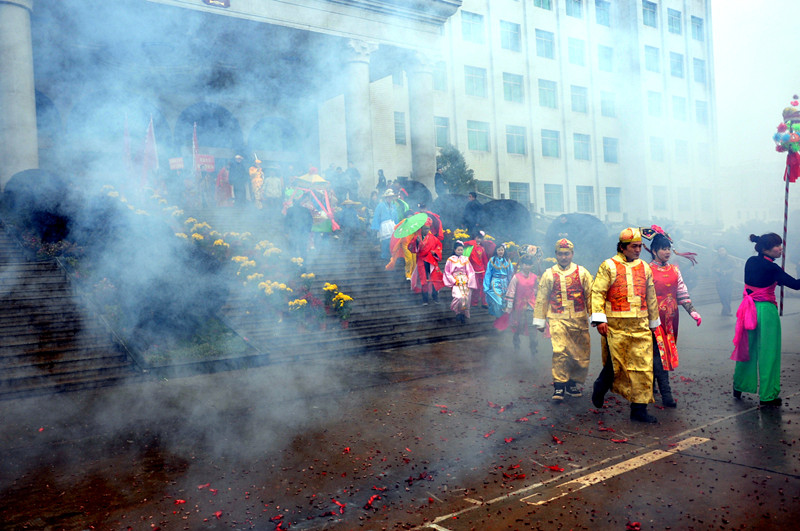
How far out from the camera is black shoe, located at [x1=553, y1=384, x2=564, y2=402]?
472 cm

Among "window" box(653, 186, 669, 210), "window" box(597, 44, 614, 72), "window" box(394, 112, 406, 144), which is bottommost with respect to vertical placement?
"window" box(653, 186, 669, 210)

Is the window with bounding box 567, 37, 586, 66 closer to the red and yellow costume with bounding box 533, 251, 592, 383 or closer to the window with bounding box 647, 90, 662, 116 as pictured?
the window with bounding box 647, 90, 662, 116

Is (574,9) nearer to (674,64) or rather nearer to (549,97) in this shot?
(674,64)

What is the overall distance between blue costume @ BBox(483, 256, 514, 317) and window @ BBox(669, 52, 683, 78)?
4.02 m

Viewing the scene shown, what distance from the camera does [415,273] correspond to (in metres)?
9.47

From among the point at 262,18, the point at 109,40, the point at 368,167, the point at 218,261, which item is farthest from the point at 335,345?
the point at 368,167

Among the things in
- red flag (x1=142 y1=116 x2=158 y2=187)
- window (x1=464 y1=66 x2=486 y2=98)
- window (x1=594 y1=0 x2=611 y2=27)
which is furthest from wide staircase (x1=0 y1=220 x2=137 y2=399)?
window (x1=464 y1=66 x2=486 y2=98)

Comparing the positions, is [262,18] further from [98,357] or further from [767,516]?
[767,516]

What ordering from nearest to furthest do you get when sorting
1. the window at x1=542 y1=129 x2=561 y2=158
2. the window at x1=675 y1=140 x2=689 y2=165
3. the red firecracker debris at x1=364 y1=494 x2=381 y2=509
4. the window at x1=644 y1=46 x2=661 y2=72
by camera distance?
the red firecracker debris at x1=364 y1=494 x2=381 y2=509 → the window at x1=644 y1=46 x2=661 y2=72 → the window at x1=675 y1=140 x2=689 y2=165 → the window at x1=542 y1=129 x2=561 y2=158

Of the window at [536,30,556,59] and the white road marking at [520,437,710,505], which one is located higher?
the window at [536,30,556,59]

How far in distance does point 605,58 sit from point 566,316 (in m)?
2.16

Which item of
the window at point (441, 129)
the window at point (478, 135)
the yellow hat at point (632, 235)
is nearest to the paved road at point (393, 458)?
the yellow hat at point (632, 235)

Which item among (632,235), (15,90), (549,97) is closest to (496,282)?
(632,235)

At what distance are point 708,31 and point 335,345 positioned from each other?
5.20 m
